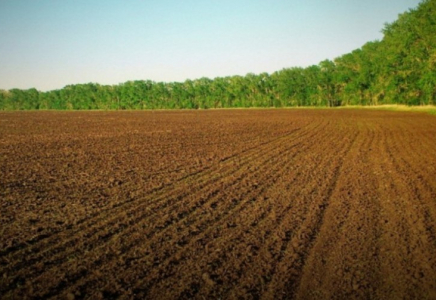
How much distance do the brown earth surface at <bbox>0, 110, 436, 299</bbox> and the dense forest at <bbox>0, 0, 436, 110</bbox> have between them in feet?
140

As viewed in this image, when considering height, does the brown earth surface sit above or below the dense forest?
below

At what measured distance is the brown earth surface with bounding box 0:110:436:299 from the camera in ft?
14.2

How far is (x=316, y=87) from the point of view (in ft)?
280

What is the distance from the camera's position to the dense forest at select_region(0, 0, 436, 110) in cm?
4581

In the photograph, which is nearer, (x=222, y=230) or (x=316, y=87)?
(x=222, y=230)

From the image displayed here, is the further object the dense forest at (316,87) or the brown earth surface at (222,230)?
the dense forest at (316,87)

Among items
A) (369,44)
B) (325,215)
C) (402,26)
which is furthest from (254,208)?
(369,44)

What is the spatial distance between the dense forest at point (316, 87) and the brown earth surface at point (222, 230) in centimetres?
4267

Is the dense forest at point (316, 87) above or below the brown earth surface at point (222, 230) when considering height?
above

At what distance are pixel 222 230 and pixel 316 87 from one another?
8587 cm

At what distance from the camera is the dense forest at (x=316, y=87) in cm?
4581

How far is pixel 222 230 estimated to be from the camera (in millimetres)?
6191

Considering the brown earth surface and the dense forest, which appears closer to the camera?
the brown earth surface

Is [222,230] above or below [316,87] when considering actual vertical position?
below
